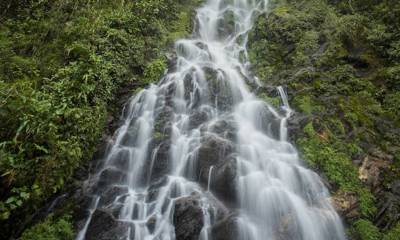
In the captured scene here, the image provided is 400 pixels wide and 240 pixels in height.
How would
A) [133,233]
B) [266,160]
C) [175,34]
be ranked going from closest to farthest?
[133,233] < [266,160] < [175,34]

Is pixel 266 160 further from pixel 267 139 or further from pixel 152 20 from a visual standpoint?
pixel 152 20

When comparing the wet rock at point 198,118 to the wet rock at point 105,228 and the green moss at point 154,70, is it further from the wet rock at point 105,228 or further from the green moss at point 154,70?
the wet rock at point 105,228

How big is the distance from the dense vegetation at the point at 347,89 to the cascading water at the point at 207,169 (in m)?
0.62

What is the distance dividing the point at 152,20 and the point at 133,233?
10.1 metres

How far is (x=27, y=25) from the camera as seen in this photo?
1222cm

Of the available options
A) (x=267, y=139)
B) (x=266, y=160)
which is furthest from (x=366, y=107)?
(x=266, y=160)

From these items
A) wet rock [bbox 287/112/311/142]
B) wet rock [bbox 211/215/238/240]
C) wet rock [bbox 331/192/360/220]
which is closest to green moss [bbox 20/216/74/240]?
wet rock [bbox 211/215/238/240]

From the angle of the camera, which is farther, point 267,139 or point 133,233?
point 267,139

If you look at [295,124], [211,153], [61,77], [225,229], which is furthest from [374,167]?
[61,77]

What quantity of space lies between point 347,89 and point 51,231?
394 inches

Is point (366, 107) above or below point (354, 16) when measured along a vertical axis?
below

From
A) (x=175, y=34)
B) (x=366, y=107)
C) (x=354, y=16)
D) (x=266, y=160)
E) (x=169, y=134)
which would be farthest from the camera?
(x=175, y=34)

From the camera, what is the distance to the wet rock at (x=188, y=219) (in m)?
7.29

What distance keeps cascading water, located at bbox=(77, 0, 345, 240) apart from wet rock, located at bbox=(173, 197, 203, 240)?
3 cm
